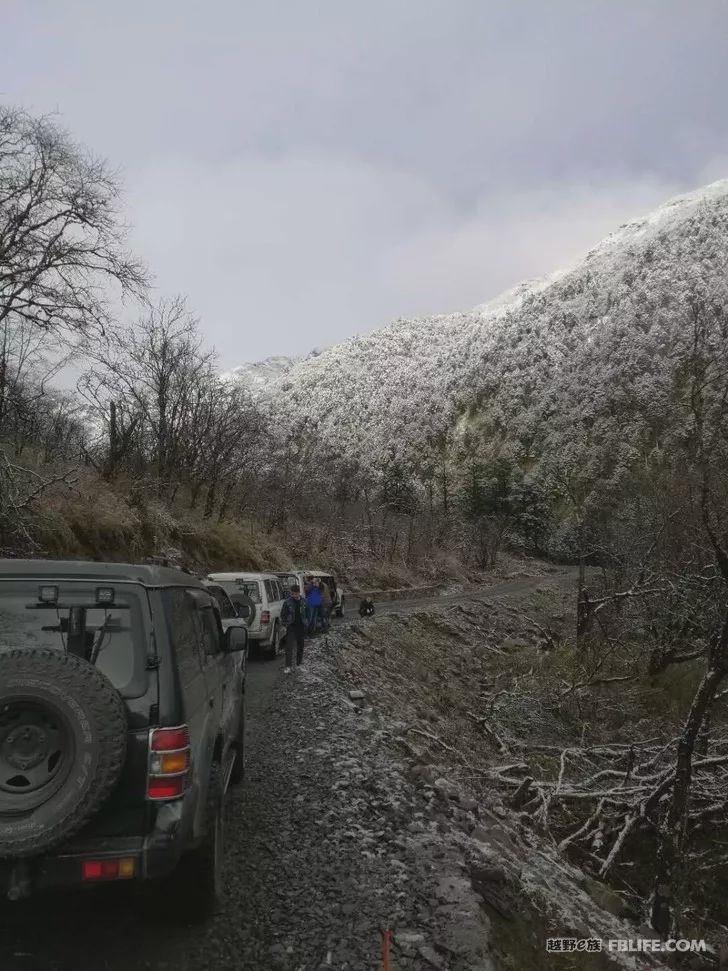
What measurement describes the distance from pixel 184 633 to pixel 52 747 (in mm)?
964

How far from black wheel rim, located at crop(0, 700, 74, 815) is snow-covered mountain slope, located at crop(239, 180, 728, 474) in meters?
78.7

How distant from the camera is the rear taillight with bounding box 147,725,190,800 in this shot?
117 inches

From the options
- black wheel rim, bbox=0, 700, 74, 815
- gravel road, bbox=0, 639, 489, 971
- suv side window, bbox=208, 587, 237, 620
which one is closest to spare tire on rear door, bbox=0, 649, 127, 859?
black wheel rim, bbox=0, 700, 74, 815

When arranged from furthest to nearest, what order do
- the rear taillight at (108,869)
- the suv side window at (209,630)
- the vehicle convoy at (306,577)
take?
1. the vehicle convoy at (306,577)
2. the suv side window at (209,630)
3. the rear taillight at (108,869)

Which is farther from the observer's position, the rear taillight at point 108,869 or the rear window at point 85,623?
the rear window at point 85,623

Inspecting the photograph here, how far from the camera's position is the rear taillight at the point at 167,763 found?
2973 mm

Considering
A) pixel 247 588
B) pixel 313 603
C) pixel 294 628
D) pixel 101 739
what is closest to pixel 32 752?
pixel 101 739

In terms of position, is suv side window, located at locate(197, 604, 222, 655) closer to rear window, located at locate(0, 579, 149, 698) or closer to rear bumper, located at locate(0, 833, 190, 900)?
rear window, located at locate(0, 579, 149, 698)

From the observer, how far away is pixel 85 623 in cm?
315

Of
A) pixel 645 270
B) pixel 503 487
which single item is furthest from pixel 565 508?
pixel 645 270

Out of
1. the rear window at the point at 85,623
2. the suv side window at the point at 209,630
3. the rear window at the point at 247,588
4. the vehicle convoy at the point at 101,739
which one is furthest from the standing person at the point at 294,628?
the rear window at the point at 85,623

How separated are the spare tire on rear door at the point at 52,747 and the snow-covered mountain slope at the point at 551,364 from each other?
78610 millimetres

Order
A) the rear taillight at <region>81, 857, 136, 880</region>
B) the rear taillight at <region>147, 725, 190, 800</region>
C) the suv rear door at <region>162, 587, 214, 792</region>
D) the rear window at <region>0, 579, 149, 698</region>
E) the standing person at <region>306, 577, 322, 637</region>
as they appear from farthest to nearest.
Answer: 1. the standing person at <region>306, 577, 322, 637</region>
2. the suv rear door at <region>162, 587, 214, 792</region>
3. the rear window at <region>0, 579, 149, 698</region>
4. the rear taillight at <region>147, 725, 190, 800</region>
5. the rear taillight at <region>81, 857, 136, 880</region>

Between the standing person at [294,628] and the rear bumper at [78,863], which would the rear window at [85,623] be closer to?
the rear bumper at [78,863]
